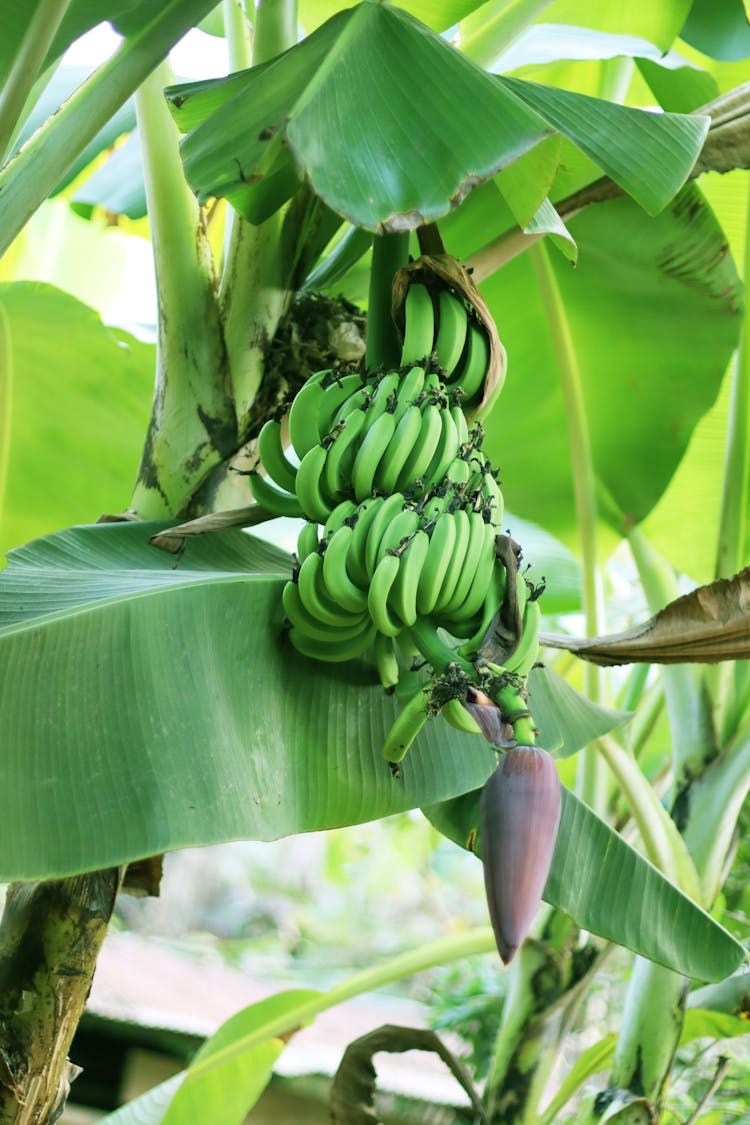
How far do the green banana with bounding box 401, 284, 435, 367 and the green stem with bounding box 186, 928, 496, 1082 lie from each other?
0.86 meters

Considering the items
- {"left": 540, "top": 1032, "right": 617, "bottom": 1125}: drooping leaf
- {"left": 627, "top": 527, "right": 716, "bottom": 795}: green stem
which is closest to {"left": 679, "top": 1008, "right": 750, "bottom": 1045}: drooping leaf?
{"left": 540, "top": 1032, "right": 617, "bottom": 1125}: drooping leaf

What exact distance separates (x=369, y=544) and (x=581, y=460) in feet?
2.39

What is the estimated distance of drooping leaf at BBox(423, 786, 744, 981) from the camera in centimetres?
91

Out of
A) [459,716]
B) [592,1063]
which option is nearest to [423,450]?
[459,716]

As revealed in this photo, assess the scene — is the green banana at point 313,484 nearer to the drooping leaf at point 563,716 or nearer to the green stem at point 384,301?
the green stem at point 384,301

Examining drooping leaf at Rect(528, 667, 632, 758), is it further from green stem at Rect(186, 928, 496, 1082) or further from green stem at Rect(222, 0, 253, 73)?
green stem at Rect(222, 0, 253, 73)

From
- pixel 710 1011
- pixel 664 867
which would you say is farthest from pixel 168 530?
pixel 710 1011

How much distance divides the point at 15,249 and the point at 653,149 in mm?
1632

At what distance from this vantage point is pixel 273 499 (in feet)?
3.14

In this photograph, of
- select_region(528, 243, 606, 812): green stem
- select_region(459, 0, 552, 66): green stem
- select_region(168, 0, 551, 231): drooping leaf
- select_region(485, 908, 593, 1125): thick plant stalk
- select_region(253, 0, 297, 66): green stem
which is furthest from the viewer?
select_region(528, 243, 606, 812): green stem

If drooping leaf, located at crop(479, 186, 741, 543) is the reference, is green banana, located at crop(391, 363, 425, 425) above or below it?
below

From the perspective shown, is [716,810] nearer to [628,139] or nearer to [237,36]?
[628,139]

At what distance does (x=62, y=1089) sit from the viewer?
3.16 feet

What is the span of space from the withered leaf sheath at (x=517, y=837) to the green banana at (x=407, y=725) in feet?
0.42
